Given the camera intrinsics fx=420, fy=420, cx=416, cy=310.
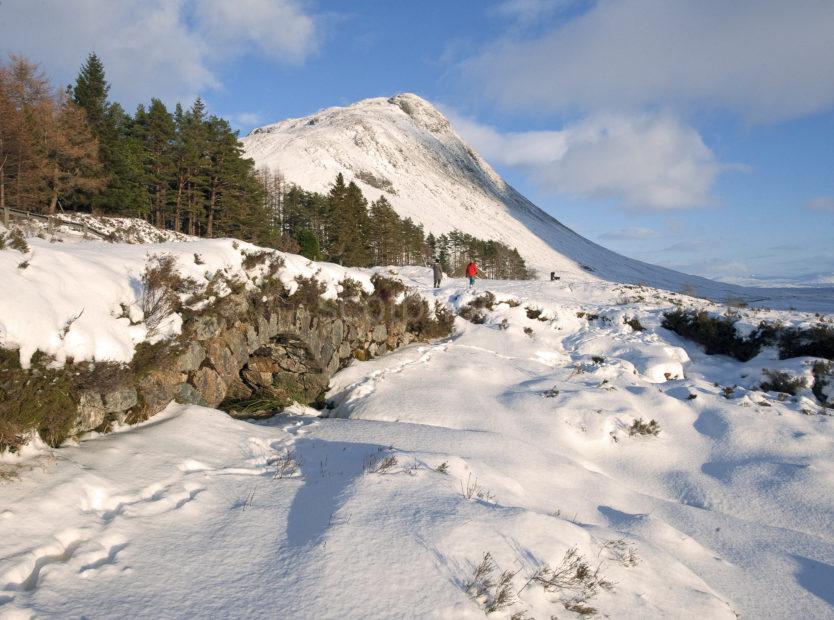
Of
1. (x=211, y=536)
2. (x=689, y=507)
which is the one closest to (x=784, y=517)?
(x=689, y=507)

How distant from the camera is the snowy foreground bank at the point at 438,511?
9.80 feet

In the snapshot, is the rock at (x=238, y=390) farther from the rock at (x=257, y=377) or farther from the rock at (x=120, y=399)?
the rock at (x=120, y=399)

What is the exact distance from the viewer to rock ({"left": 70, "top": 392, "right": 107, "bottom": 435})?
4.95m

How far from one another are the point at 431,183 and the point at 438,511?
139m

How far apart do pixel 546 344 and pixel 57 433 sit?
527 inches

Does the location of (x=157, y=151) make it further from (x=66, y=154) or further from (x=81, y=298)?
(x=81, y=298)

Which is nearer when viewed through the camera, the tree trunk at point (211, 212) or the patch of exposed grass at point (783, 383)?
the patch of exposed grass at point (783, 383)

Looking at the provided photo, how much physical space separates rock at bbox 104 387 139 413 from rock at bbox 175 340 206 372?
118 cm

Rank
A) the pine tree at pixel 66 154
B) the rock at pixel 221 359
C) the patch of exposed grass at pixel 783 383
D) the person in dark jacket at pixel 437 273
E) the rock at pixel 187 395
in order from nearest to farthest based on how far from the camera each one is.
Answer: the rock at pixel 187 395 → the rock at pixel 221 359 → the patch of exposed grass at pixel 783 383 → the person in dark jacket at pixel 437 273 → the pine tree at pixel 66 154

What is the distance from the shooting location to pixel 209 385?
24.7 ft

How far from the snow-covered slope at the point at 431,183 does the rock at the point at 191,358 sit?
86901 mm

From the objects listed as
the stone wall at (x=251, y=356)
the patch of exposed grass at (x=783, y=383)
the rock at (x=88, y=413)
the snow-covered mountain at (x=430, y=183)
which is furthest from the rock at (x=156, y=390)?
the snow-covered mountain at (x=430, y=183)

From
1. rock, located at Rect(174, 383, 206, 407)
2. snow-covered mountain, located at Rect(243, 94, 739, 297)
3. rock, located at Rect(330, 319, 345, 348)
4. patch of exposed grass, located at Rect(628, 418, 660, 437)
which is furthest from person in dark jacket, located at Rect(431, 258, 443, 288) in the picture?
snow-covered mountain, located at Rect(243, 94, 739, 297)

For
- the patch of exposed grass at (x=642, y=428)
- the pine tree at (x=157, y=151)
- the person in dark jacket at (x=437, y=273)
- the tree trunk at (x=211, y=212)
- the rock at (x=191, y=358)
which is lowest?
the patch of exposed grass at (x=642, y=428)
